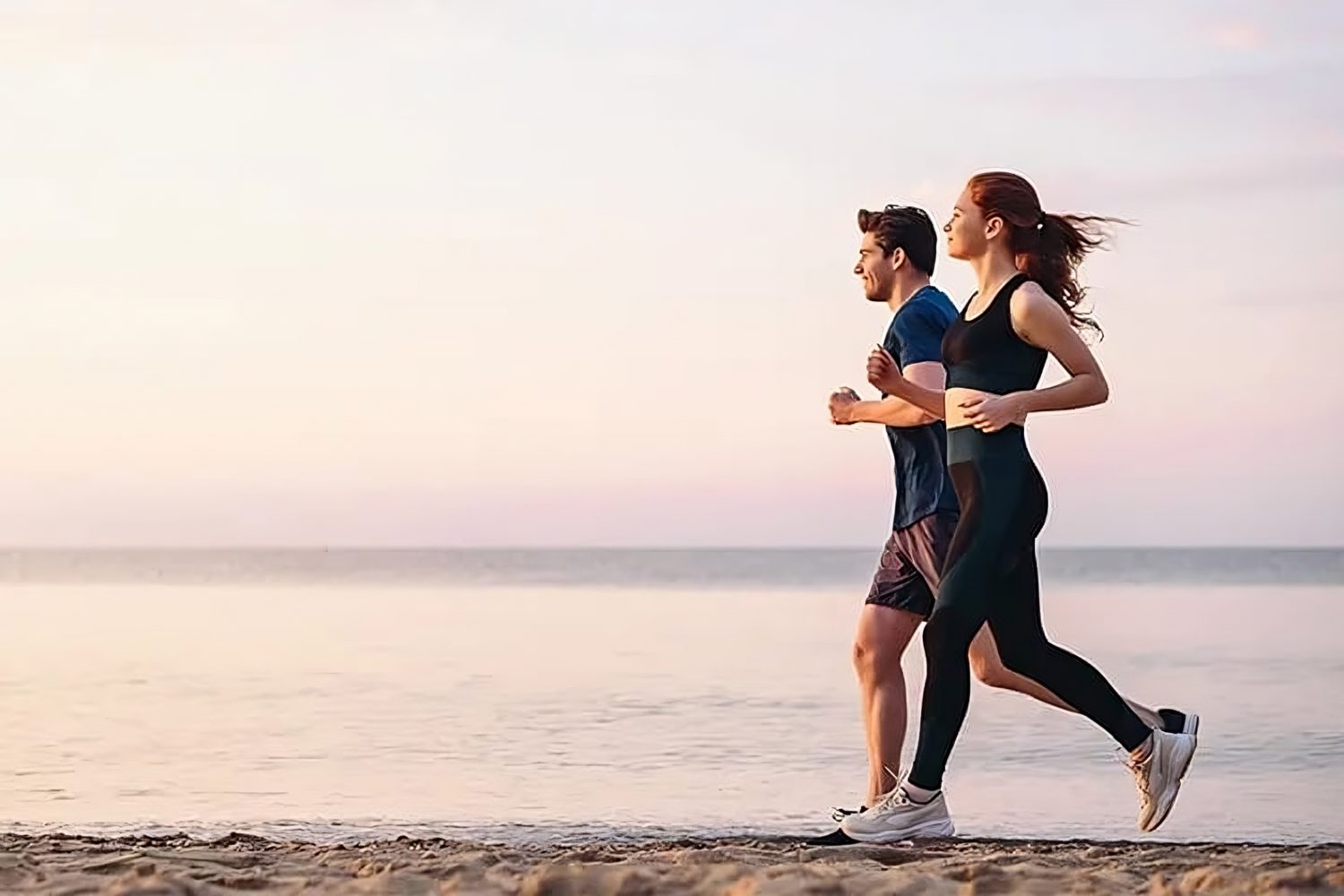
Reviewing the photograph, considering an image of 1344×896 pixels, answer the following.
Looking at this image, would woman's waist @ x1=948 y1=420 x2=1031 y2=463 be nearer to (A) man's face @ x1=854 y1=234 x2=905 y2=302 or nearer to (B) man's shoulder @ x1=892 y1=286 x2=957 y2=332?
(B) man's shoulder @ x1=892 y1=286 x2=957 y2=332

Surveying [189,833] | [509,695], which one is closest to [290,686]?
[509,695]

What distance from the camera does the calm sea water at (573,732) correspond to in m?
7.33

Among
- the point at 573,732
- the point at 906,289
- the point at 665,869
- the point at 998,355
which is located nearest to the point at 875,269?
the point at 906,289

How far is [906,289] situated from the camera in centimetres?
595

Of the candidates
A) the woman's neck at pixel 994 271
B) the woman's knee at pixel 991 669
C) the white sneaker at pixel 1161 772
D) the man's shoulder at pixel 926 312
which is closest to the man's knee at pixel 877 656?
the woman's knee at pixel 991 669

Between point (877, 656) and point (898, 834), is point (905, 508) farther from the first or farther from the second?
point (898, 834)

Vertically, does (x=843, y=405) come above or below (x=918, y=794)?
above

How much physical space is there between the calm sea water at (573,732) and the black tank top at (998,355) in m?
2.18

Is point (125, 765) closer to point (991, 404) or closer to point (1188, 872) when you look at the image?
point (991, 404)

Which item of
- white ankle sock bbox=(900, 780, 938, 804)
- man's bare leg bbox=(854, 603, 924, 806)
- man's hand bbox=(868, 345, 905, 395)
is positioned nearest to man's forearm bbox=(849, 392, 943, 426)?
man's hand bbox=(868, 345, 905, 395)

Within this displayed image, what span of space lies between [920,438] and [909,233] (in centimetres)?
63

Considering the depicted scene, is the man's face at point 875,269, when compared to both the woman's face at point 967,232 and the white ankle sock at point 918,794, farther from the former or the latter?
the white ankle sock at point 918,794

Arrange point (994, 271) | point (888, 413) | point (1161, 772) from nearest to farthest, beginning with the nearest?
point (1161, 772) → point (994, 271) → point (888, 413)

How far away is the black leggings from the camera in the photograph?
17.6ft
